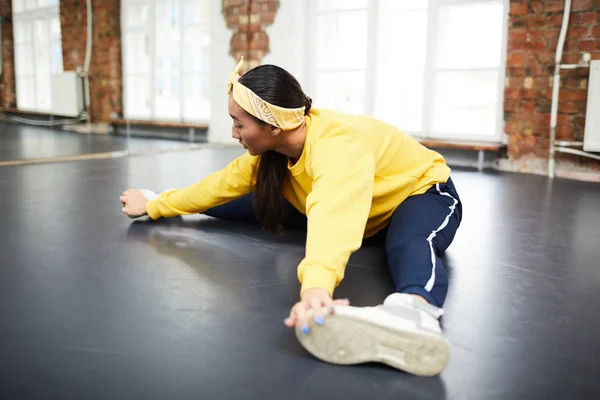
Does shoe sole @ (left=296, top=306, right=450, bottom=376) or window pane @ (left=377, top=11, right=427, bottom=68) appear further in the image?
window pane @ (left=377, top=11, right=427, bottom=68)

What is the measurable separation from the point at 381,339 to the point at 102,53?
22.8 ft

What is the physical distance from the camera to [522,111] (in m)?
4.20

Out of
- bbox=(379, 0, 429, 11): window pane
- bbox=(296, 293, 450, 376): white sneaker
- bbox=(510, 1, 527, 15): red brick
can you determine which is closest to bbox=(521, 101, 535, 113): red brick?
bbox=(510, 1, 527, 15): red brick

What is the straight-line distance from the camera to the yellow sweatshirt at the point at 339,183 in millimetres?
1193

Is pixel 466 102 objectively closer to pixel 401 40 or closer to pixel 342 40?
pixel 401 40

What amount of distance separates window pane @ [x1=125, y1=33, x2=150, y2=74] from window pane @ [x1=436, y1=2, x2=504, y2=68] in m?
3.73

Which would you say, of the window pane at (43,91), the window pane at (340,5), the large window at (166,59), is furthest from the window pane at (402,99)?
the window pane at (43,91)

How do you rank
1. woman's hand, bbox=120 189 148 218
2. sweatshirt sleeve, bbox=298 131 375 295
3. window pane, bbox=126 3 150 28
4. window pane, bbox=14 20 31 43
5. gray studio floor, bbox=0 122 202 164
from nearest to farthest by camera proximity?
1. sweatshirt sleeve, bbox=298 131 375 295
2. woman's hand, bbox=120 189 148 218
3. gray studio floor, bbox=0 122 202 164
4. window pane, bbox=126 3 150 28
5. window pane, bbox=14 20 31 43

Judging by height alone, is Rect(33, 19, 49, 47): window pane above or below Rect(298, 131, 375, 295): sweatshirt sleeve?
above

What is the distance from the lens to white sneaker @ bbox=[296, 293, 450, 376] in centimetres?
101

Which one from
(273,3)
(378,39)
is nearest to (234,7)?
(273,3)

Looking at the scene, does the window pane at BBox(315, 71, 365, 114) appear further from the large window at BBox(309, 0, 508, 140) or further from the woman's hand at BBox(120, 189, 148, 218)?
the woman's hand at BBox(120, 189, 148, 218)

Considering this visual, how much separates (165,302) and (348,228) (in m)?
0.52

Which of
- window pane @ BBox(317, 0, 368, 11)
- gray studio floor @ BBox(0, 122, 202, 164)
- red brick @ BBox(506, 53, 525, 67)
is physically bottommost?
gray studio floor @ BBox(0, 122, 202, 164)
